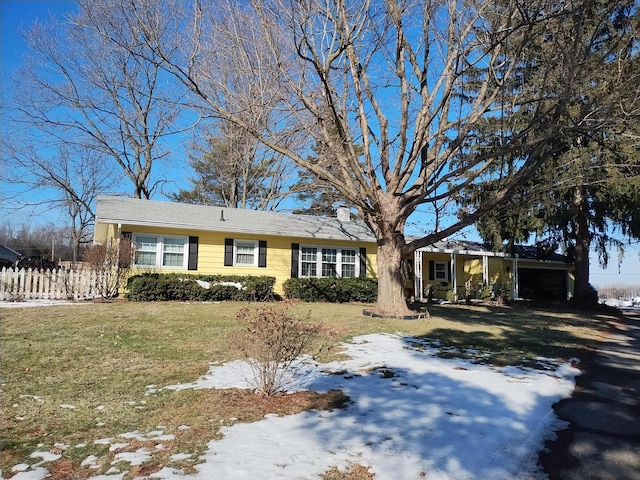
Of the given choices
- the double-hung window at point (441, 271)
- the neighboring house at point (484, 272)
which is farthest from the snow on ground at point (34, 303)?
the double-hung window at point (441, 271)

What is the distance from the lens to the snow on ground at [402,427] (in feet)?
11.0

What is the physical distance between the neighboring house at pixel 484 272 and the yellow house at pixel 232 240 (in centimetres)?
448

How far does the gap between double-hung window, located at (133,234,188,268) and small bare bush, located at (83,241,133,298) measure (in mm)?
683

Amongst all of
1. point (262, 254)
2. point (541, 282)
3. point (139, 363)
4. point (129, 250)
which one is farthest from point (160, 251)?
point (541, 282)

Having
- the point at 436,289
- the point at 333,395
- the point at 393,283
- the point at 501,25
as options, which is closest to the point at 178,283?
the point at 393,283

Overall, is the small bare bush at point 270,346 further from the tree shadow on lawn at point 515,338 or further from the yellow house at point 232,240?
the yellow house at point 232,240

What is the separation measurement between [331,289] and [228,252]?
4.26 m

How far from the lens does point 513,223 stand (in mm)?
19562

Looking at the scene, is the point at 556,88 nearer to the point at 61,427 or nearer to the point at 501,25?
the point at 501,25

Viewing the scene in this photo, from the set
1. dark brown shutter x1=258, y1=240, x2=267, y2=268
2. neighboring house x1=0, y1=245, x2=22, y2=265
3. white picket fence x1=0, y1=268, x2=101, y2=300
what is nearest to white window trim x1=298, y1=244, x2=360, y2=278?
dark brown shutter x1=258, y1=240, x2=267, y2=268

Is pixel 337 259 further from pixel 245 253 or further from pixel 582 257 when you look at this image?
pixel 582 257

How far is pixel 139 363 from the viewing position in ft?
21.5

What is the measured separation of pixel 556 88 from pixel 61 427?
38.8 ft

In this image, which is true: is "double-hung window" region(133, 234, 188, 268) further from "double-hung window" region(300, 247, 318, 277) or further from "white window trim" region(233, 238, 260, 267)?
"double-hung window" region(300, 247, 318, 277)
